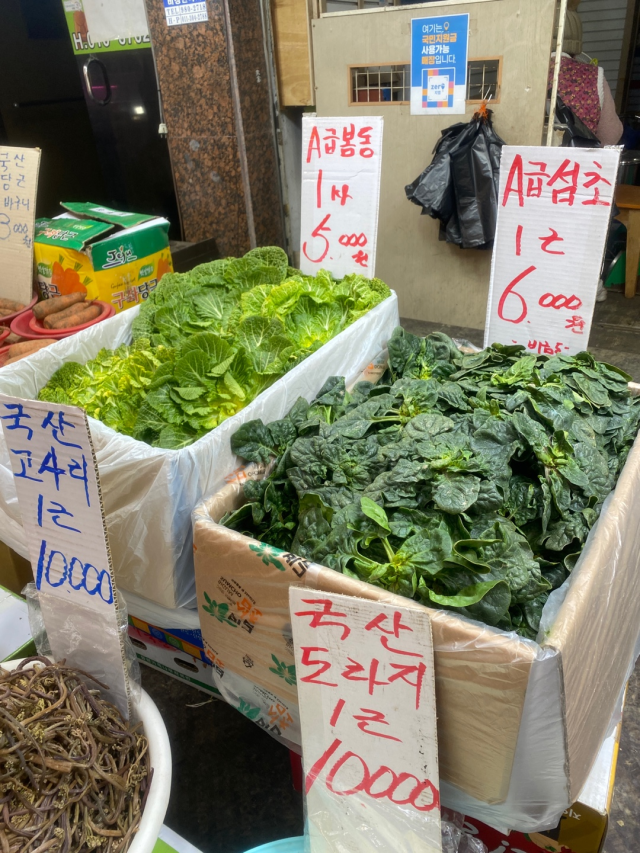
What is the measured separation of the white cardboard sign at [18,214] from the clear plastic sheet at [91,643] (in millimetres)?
2160

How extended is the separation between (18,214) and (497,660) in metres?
2.94

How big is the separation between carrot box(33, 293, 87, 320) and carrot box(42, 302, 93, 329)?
0.11 ft

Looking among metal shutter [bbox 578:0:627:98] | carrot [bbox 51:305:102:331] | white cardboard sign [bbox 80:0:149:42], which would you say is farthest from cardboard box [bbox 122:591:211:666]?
metal shutter [bbox 578:0:627:98]

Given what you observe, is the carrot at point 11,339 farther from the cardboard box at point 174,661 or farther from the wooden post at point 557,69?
the wooden post at point 557,69

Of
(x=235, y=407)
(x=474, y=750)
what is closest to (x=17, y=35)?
(x=235, y=407)

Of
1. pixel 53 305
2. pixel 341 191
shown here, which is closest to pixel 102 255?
pixel 53 305

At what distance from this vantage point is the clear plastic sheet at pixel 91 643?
3.84ft

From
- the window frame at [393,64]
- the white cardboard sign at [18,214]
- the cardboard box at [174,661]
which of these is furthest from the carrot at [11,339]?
the window frame at [393,64]

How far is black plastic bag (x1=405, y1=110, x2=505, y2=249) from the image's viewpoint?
3.63 m

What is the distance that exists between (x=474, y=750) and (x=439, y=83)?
12.7 ft

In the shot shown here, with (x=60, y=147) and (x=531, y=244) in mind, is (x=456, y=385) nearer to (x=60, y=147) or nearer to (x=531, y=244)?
(x=531, y=244)

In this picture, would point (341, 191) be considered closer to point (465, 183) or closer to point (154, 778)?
point (465, 183)

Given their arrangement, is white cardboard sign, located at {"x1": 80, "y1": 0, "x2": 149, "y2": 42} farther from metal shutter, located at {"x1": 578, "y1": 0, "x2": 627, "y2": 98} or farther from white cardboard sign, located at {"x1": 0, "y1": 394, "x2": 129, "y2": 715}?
metal shutter, located at {"x1": 578, "y1": 0, "x2": 627, "y2": 98}

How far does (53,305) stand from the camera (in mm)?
2674
